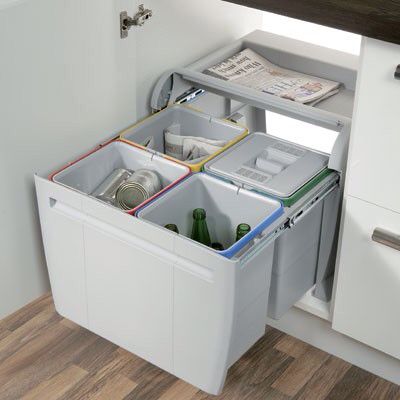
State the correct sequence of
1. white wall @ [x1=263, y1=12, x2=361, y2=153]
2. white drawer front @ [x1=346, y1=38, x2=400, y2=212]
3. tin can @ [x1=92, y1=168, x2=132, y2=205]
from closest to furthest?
white drawer front @ [x1=346, y1=38, x2=400, y2=212] → tin can @ [x1=92, y1=168, x2=132, y2=205] → white wall @ [x1=263, y1=12, x2=361, y2=153]

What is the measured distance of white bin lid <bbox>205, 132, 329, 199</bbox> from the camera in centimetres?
178

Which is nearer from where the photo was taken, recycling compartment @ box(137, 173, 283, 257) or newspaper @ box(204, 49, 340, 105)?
recycling compartment @ box(137, 173, 283, 257)

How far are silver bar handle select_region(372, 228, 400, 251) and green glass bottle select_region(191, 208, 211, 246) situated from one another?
350mm

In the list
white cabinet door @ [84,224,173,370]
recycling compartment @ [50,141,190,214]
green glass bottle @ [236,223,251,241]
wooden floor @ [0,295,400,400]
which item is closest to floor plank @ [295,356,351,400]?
wooden floor @ [0,295,400,400]

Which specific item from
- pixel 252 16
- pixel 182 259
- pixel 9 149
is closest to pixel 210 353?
pixel 182 259

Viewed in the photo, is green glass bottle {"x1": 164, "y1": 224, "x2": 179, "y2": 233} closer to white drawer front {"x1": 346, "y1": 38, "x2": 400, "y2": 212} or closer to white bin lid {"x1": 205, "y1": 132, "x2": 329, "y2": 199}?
white bin lid {"x1": 205, "y1": 132, "x2": 329, "y2": 199}

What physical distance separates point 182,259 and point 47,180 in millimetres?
339

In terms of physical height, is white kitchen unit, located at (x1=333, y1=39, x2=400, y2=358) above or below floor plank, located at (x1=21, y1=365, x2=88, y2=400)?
above

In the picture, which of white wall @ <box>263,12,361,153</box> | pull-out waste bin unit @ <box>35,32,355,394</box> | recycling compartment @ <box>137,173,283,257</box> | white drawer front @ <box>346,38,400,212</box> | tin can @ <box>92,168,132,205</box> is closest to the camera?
white drawer front @ <box>346,38,400,212</box>

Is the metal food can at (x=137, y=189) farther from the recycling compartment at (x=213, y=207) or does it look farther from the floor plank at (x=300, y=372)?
the floor plank at (x=300, y=372)

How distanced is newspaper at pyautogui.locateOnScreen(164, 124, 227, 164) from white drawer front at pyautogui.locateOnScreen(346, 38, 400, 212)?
0.37 metres

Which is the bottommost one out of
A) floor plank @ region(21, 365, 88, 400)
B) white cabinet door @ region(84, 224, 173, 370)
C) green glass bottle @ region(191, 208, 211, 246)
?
floor plank @ region(21, 365, 88, 400)

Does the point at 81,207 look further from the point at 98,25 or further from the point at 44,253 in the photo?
the point at 98,25

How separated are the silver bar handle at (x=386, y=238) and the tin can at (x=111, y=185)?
558 mm
